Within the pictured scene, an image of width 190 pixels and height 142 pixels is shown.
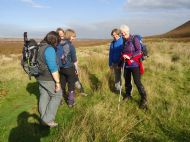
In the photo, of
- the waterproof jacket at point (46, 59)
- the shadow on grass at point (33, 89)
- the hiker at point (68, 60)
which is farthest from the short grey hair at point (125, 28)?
the shadow on grass at point (33, 89)

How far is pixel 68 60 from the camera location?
695cm

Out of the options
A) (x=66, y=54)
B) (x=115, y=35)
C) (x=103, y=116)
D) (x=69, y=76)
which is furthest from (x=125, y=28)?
(x=103, y=116)

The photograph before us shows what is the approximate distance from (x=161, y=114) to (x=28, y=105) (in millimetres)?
3360

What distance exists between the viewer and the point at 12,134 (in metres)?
5.91

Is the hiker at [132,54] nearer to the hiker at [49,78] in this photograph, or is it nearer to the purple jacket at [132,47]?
the purple jacket at [132,47]

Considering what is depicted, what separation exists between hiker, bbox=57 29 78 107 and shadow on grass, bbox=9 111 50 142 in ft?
3.49

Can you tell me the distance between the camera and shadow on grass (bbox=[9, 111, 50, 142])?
5.72 metres

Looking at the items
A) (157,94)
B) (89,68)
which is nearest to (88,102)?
(157,94)

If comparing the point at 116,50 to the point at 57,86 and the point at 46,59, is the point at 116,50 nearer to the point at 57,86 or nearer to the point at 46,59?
the point at 57,86

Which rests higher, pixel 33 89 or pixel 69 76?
pixel 69 76

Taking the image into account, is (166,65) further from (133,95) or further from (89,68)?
(133,95)

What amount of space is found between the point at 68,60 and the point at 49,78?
126 centimetres

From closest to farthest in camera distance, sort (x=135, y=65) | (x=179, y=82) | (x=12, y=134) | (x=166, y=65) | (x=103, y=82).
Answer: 1. (x=12, y=134)
2. (x=135, y=65)
3. (x=103, y=82)
4. (x=179, y=82)
5. (x=166, y=65)

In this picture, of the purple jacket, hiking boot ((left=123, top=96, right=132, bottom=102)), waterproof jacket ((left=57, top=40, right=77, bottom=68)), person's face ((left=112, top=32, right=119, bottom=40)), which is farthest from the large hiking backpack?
hiking boot ((left=123, top=96, right=132, bottom=102))
